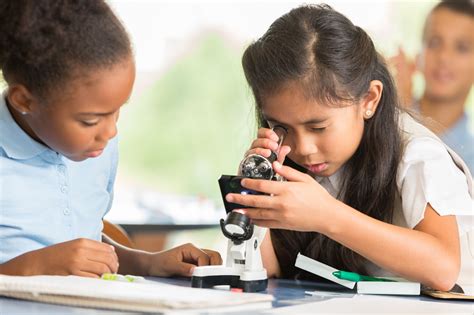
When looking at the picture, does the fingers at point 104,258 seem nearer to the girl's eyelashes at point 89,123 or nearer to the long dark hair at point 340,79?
the girl's eyelashes at point 89,123

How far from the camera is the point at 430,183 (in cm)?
157

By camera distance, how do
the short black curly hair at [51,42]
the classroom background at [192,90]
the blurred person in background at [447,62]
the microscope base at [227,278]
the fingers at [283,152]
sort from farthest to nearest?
the classroom background at [192,90] < the blurred person in background at [447,62] < the fingers at [283,152] < the microscope base at [227,278] < the short black curly hair at [51,42]

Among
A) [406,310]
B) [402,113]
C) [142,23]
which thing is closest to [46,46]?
[406,310]

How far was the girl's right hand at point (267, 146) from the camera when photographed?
1.53 m

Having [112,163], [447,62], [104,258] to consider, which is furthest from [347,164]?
[447,62]

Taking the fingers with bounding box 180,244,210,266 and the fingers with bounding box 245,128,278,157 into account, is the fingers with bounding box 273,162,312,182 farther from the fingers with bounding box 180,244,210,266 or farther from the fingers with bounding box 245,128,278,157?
the fingers with bounding box 180,244,210,266

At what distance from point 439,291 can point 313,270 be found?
24 centimetres

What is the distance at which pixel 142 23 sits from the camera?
4535 mm

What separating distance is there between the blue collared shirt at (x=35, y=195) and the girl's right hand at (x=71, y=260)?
15 cm

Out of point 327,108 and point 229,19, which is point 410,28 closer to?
point 229,19

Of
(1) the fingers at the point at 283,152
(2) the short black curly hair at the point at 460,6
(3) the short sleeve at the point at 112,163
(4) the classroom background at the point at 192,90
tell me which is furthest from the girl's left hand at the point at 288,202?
(4) the classroom background at the point at 192,90

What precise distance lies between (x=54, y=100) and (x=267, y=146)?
414 mm

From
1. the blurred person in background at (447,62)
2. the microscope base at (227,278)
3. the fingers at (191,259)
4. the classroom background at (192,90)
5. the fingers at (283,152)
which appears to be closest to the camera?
the microscope base at (227,278)

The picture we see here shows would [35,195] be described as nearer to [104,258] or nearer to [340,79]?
[104,258]
